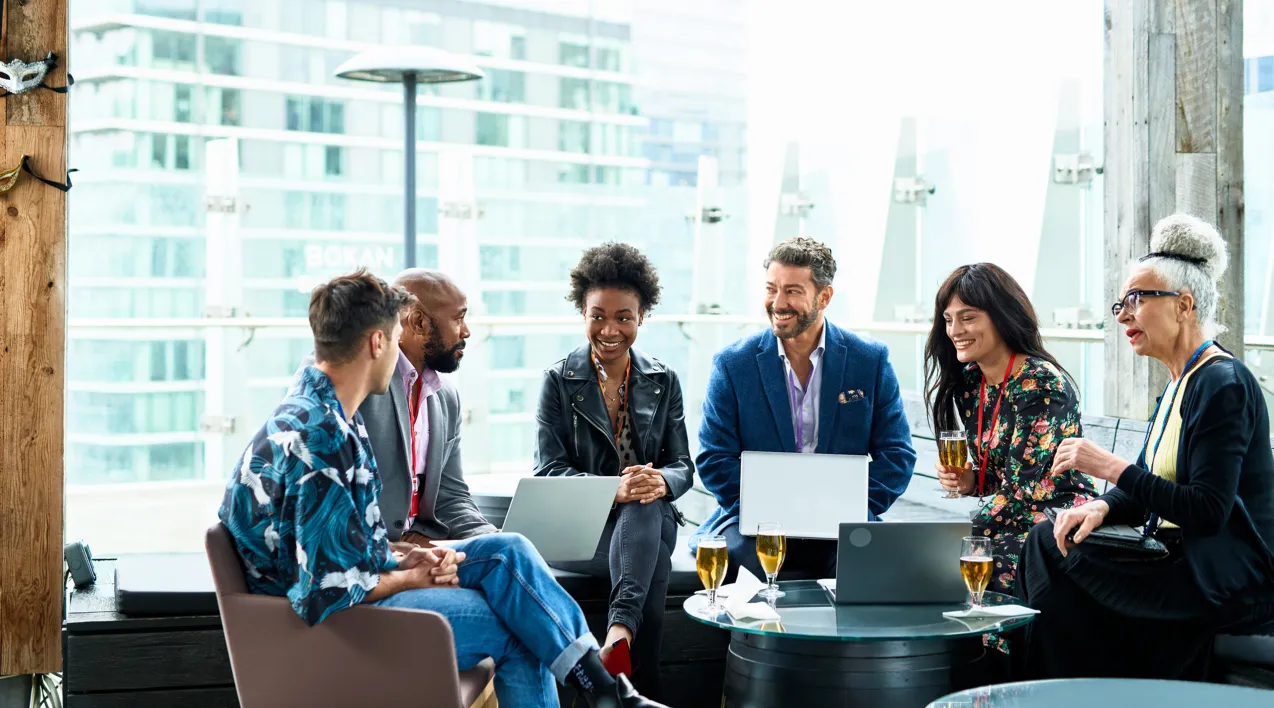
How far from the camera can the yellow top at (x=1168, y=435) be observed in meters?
2.77

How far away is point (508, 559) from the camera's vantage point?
2469 mm

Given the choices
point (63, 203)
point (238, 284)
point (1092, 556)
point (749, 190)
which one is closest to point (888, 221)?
point (749, 190)

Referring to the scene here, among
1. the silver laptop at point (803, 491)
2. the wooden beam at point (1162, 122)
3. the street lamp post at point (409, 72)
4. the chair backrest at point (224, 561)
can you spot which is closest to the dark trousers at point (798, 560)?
the silver laptop at point (803, 491)

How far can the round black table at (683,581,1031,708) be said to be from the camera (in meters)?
2.35

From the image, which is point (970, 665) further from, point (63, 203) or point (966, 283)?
point (63, 203)

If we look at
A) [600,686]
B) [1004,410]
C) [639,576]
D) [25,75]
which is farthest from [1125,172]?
[25,75]

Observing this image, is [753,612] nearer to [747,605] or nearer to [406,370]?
[747,605]

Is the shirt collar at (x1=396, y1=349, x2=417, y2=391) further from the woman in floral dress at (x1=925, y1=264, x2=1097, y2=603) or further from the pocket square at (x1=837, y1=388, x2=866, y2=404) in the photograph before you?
the woman in floral dress at (x1=925, y1=264, x2=1097, y2=603)

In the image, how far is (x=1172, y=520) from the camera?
2.67m

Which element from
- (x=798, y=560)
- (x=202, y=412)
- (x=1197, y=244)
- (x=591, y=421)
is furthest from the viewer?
(x=202, y=412)

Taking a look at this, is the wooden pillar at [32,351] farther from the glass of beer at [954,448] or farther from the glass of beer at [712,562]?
the glass of beer at [954,448]

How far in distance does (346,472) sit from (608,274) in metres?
1.35

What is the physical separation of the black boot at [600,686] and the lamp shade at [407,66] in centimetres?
320

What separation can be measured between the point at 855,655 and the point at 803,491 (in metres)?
0.69
